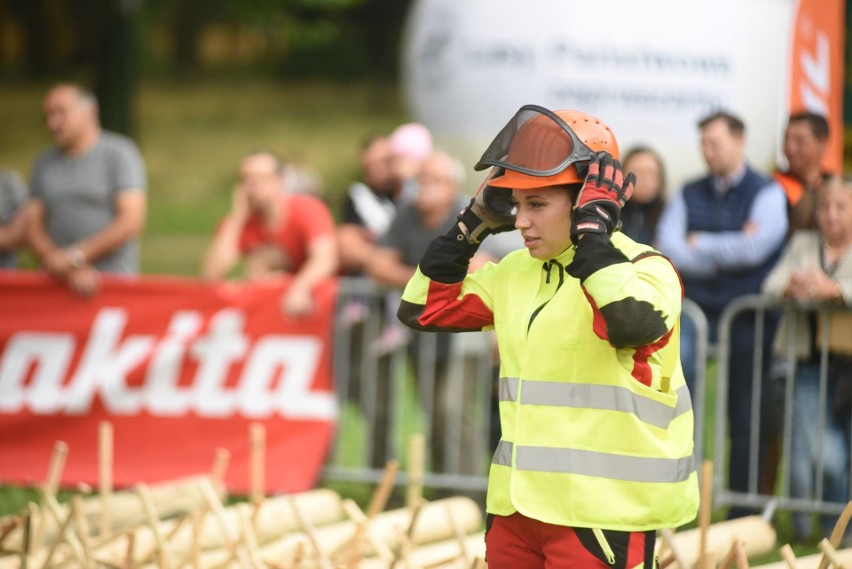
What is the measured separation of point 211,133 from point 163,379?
21499 millimetres

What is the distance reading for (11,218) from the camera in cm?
991

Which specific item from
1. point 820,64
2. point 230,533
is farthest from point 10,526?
point 820,64

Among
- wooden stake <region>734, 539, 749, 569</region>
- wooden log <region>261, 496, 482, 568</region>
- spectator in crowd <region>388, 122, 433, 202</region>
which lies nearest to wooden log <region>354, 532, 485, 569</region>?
wooden log <region>261, 496, 482, 568</region>

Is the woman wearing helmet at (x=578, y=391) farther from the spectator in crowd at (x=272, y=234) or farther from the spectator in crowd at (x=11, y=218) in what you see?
the spectator in crowd at (x=11, y=218)

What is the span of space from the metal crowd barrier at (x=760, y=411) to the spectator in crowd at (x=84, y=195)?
3.82 metres

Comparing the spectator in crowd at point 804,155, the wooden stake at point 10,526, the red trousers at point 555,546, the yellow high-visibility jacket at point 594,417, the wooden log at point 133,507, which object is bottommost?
the wooden log at point 133,507

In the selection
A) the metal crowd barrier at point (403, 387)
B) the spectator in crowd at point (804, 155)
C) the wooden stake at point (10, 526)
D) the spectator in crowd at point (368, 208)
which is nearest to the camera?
the wooden stake at point (10, 526)

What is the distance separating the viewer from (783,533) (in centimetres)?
760

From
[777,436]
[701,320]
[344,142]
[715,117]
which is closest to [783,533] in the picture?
[777,436]

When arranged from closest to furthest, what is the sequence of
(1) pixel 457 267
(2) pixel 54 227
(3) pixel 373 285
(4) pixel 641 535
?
(4) pixel 641 535 < (1) pixel 457 267 < (3) pixel 373 285 < (2) pixel 54 227

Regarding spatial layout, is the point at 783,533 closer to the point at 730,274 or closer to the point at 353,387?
the point at 730,274

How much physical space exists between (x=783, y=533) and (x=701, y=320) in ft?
4.06

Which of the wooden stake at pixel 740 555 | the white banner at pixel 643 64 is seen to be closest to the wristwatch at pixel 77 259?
the white banner at pixel 643 64

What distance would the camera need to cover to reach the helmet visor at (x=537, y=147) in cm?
412
